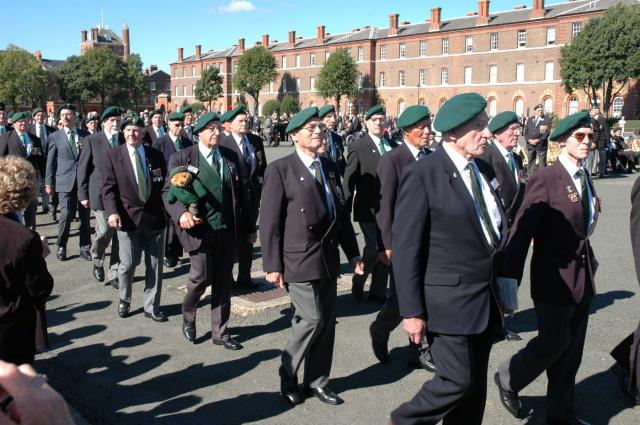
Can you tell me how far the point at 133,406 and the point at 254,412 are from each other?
3.05ft

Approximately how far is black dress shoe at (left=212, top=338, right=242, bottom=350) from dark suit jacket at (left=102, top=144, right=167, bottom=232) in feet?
5.17

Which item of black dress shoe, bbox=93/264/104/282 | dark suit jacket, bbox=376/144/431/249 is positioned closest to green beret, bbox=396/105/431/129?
dark suit jacket, bbox=376/144/431/249

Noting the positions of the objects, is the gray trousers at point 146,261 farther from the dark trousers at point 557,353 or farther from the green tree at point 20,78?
the green tree at point 20,78

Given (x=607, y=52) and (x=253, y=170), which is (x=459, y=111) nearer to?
(x=253, y=170)

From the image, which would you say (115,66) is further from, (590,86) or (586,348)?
(586,348)

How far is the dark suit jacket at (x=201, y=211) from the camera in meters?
5.71

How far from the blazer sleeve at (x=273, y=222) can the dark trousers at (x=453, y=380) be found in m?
1.53

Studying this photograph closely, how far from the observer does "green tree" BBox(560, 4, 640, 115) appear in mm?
50188

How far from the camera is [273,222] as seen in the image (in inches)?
179

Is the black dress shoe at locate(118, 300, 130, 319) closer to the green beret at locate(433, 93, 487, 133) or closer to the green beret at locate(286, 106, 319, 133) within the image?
the green beret at locate(286, 106, 319, 133)

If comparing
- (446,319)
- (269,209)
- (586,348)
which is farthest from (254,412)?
(586,348)

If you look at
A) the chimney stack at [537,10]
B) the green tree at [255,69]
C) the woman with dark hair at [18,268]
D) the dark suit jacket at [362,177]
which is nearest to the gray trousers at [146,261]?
the dark suit jacket at [362,177]

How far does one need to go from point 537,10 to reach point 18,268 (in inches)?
2724

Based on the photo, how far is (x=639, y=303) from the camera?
23.0 feet
